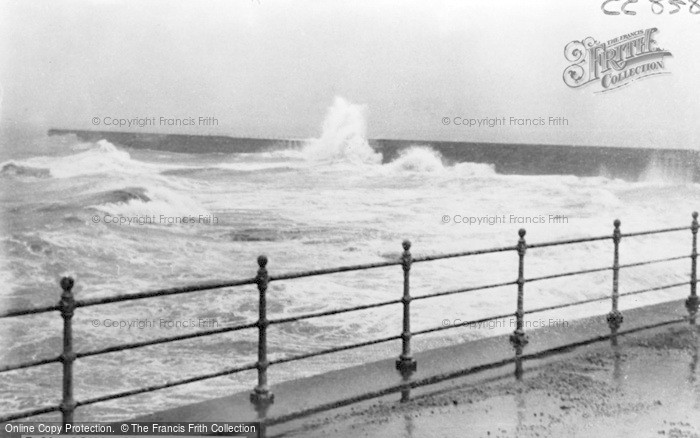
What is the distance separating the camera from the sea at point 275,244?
13633 mm

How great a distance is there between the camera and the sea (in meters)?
13.6

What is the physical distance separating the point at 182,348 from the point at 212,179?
3046 cm

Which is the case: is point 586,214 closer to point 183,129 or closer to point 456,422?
point 183,129

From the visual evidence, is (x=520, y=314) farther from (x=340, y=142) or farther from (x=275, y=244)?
(x=340, y=142)

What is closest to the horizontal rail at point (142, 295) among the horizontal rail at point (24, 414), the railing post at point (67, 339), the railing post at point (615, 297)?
the railing post at point (67, 339)

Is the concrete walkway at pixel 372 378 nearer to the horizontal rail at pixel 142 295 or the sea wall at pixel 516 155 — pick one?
the horizontal rail at pixel 142 295

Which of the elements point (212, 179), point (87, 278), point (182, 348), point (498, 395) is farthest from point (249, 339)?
point (212, 179)

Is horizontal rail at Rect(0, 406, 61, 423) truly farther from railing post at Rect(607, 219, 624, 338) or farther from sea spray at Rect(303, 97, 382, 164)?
sea spray at Rect(303, 97, 382, 164)

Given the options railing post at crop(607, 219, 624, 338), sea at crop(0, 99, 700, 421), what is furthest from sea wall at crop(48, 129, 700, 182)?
railing post at crop(607, 219, 624, 338)

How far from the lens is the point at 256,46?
133 feet

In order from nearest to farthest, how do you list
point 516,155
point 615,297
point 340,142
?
1. point 615,297
2. point 340,142
3. point 516,155

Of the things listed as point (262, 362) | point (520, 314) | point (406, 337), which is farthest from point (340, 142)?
point (262, 362)

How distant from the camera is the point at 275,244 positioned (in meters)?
30.7

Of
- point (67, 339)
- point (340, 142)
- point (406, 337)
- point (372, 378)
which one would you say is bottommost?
point (372, 378)
